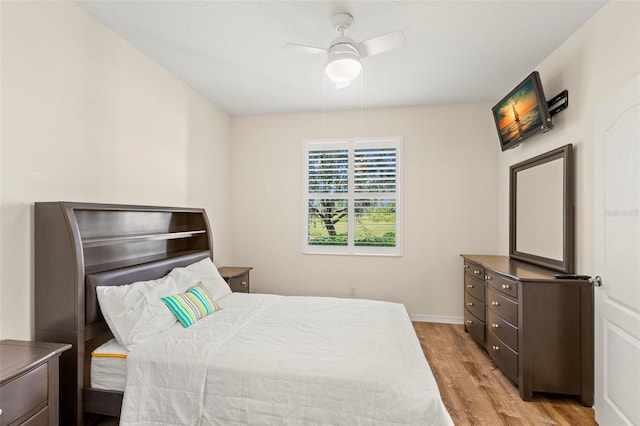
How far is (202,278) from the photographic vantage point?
286cm

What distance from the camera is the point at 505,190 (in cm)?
378

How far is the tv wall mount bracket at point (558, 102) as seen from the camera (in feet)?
8.55

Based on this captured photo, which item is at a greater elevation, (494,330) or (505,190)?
(505,190)

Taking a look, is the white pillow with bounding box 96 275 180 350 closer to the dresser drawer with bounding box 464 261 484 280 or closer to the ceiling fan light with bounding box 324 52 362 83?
the ceiling fan light with bounding box 324 52 362 83

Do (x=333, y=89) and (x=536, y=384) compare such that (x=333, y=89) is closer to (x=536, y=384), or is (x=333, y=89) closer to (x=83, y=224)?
(x=83, y=224)

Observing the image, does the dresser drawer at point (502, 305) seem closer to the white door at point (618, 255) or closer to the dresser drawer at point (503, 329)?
the dresser drawer at point (503, 329)

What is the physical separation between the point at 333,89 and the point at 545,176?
2.31m

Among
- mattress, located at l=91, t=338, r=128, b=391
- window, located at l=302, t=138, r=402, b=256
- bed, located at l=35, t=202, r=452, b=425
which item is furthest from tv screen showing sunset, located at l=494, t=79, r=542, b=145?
mattress, located at l=91, t=338, r=128, b=391

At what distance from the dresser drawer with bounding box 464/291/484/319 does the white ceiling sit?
236cm

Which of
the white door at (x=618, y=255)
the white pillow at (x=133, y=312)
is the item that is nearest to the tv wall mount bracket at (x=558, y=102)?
the white door at (x=618, y=255)

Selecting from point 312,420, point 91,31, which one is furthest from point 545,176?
point 91,31

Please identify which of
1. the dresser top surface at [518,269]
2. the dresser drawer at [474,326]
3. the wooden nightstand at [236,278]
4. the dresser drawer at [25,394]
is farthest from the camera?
the wooden nightstand at [236,278]

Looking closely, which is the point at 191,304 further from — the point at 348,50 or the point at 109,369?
the point at 348,50

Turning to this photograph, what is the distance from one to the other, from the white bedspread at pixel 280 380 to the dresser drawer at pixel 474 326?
154 cm
